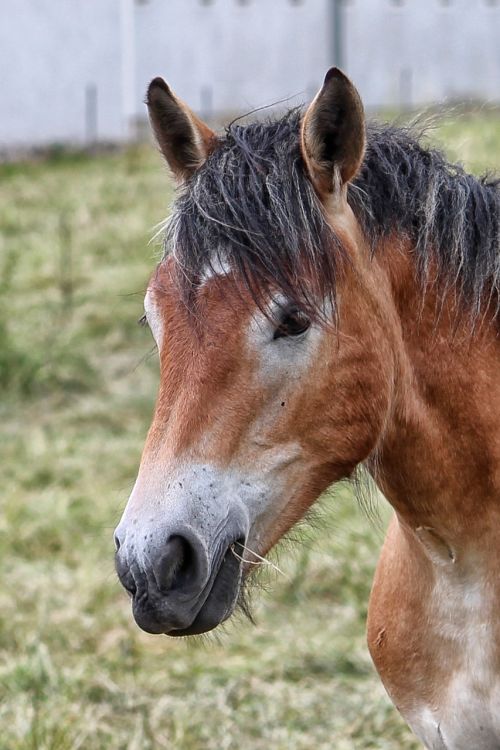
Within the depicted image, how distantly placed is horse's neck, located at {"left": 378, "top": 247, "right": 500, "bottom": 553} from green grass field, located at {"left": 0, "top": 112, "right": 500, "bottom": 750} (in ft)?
0.87

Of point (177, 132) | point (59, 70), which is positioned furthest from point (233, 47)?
point (177, 132)

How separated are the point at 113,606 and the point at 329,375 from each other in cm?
304

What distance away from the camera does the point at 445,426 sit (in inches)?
99.7

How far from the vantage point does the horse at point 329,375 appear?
7.38 feet

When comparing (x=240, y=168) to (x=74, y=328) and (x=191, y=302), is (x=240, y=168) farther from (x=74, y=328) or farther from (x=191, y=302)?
(x=74, y=328)

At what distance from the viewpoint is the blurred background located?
13.4 feet

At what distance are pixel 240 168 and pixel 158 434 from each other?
24.1 inches

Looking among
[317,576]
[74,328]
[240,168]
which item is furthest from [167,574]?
[74,328]

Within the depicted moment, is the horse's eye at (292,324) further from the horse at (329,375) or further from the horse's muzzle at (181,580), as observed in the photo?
the horse's muzzle at (181,580)

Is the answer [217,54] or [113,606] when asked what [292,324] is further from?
[217,54]

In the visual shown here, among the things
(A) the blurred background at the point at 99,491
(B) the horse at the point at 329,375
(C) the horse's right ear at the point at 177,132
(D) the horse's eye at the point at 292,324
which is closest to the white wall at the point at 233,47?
(A) the blurred background at the point at 99,491

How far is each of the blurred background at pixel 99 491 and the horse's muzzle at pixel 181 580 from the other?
0.37 m

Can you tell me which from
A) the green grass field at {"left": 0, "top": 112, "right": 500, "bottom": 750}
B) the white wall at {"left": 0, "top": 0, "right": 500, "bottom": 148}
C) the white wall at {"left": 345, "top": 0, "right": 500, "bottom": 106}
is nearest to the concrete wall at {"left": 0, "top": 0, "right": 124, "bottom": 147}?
the white wall at {"left": 0, "top": 0, "right": 500, "bottom": 148}

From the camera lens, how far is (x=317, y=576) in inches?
207
